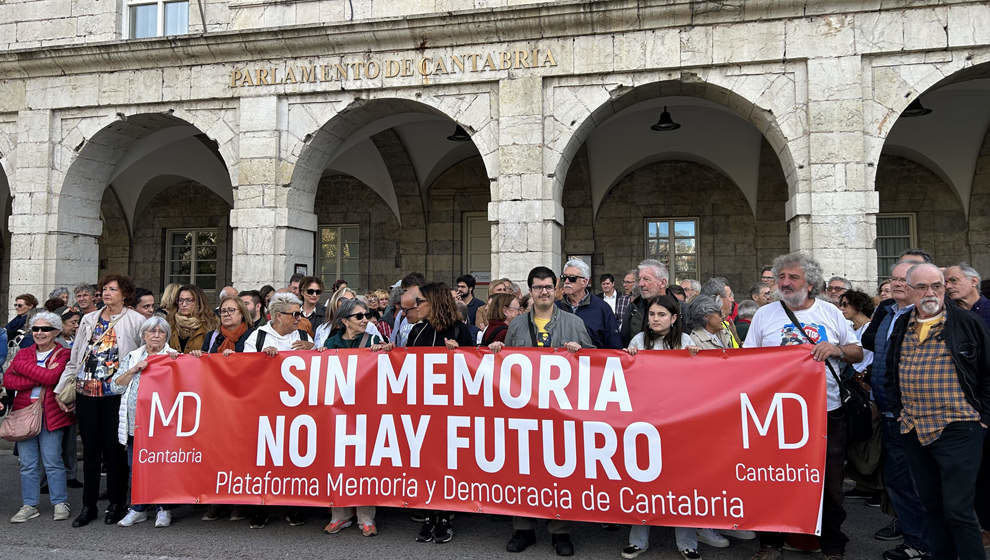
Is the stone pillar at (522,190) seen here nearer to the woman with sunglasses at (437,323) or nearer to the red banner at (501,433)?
the woman with sunglasses at (437,323)

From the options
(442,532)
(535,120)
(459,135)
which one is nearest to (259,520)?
(442,532)

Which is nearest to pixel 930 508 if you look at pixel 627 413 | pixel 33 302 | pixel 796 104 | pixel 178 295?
pixel 627 413

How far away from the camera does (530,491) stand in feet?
14.7

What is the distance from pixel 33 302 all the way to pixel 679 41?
9417 millimetres

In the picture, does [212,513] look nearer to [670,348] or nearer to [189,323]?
[189,323]

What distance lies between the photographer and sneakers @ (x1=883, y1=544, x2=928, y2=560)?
4238 millimetres

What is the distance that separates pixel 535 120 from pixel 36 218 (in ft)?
28.5

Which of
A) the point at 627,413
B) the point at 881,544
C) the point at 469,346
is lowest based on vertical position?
the point at 881,544

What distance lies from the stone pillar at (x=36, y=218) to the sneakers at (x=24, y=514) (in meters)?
7.11

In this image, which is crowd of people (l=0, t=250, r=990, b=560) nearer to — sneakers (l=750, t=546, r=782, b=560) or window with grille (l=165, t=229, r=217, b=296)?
sneakers (l=750, t=546, r=782, b=560)

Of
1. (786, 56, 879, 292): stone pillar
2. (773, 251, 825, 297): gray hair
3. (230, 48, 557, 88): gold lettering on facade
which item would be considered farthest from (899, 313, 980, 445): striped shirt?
(230, 48, 557, 88): gold lettering on facade

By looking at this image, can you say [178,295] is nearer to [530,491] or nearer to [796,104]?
[530,491]

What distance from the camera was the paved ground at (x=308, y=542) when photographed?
176 inches

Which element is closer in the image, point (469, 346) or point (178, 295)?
point (469, 346)
